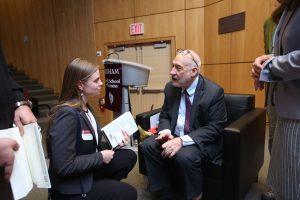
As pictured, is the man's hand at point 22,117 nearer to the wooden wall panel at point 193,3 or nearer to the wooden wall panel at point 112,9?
the wooden wall panel at point 193,3

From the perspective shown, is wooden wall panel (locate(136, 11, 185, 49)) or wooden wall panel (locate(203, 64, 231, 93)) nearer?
wooden wall panel (locate(203, 64, 231, 93))

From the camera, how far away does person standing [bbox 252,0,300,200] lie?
94cm

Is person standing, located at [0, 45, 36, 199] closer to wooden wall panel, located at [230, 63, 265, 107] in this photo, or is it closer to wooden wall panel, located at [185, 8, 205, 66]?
wooden wall panel, located at [230, 63, 265, 107]

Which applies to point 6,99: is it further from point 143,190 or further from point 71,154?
point 143,190

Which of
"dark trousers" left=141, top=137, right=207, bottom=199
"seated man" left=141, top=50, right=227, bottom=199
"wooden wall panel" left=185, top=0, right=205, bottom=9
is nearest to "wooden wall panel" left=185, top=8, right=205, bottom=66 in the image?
"wooden wall panel" left=185, top=0, right=205, bottom=9

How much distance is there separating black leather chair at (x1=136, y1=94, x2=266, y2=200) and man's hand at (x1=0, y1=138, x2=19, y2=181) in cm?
128

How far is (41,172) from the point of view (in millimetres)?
887

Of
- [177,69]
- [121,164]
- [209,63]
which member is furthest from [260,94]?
[121,164]

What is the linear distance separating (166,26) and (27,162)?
388 cm

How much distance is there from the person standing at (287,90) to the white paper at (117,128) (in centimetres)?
87

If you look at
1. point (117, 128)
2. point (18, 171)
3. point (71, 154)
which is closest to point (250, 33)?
point (117, 128)

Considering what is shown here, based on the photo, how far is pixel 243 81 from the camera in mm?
3713

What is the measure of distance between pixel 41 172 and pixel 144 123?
54.0 inches

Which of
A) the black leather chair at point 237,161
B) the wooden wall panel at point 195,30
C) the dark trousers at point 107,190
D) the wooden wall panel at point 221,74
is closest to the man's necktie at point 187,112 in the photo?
the black leather chair at point 237,161
